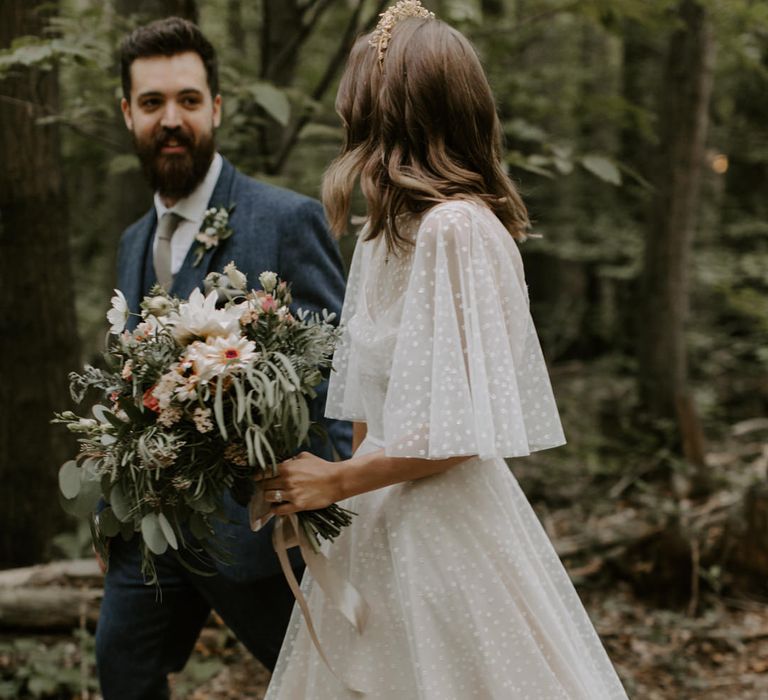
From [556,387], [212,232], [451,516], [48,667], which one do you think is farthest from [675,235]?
[451,516]

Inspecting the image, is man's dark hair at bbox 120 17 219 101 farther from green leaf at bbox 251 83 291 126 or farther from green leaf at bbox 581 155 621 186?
green leaf at bbox 581 155 621 186

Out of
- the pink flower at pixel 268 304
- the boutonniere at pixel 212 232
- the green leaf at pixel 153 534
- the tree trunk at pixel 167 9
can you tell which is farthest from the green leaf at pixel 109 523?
the tree trunk at pixel 167 9

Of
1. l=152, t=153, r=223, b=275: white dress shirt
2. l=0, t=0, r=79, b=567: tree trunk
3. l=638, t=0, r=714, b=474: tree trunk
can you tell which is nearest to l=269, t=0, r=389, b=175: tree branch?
l=0, t=0, r=79, b=567: tree trunk

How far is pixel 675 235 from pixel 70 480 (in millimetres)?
6320

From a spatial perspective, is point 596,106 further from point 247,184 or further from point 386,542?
point 386,542

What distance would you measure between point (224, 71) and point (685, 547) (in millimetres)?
3274

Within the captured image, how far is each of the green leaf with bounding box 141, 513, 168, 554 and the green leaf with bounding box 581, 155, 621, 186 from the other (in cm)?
219

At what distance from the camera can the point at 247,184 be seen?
2.73 metres

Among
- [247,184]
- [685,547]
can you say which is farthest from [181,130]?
[685,547]

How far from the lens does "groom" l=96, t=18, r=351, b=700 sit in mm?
2520

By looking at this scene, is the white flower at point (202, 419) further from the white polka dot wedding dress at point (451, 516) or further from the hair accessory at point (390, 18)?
the hair accessory at point (390, 18)

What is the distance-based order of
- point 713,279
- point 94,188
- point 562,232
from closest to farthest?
point 713,279 → point 562,232 → point 94,188

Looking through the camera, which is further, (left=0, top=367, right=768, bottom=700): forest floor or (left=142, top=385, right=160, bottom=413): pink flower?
(left=0, top=367, right=768, bottom=700): forest floor

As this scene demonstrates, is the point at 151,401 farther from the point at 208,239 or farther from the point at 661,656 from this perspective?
the point at 661,656
